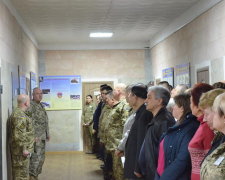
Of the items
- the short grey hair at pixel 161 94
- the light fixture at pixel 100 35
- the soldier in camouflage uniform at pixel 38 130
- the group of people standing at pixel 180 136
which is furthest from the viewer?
the light fixture at pixel 100 35

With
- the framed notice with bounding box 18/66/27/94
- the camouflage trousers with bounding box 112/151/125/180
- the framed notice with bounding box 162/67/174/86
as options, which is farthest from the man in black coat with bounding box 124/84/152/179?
the framed notice with bounding box 162/67/174/86

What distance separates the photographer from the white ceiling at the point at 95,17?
692 cm

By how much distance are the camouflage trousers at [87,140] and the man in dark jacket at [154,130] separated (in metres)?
8.02

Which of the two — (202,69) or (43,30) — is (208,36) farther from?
(43,30)

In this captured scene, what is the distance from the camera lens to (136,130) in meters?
4.40

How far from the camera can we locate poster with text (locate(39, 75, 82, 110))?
39.2ft

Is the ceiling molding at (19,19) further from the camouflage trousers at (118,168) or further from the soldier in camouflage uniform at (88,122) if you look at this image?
the camouflage trousers at (118,168)

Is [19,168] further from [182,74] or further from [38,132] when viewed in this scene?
[182,74]

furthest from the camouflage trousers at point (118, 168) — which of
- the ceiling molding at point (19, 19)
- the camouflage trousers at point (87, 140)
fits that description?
the camouflage trousers at point (87, 140)

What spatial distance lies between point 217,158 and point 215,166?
6 cm

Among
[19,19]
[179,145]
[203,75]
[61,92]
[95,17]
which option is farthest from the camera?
[61,92]

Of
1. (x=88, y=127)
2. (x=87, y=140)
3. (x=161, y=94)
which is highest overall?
(x=161, y=94)

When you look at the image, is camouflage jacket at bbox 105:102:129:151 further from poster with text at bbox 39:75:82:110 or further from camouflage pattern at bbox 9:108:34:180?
poster with text at bbox 39:75:82:110

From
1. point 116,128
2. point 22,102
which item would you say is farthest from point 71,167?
point 116,128
